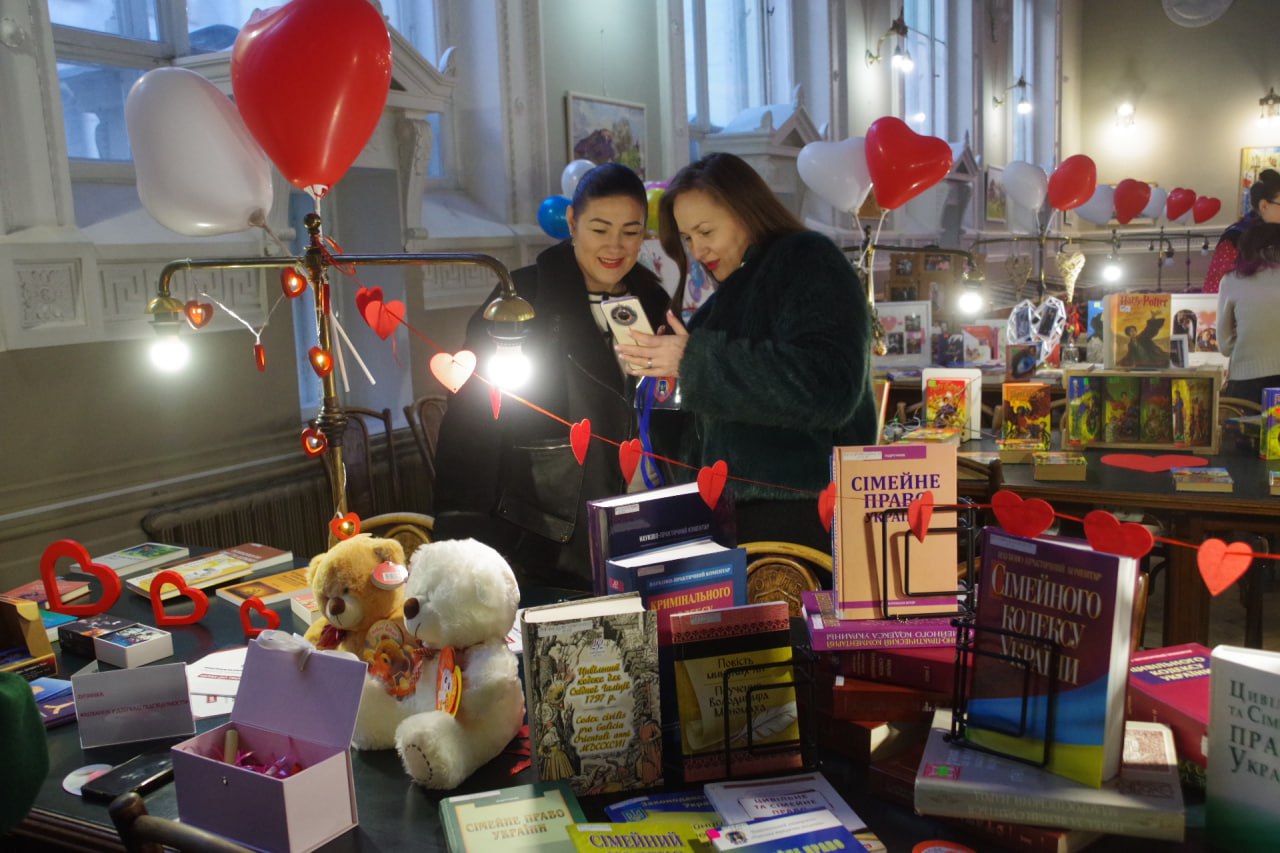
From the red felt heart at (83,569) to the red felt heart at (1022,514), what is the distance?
1.43m

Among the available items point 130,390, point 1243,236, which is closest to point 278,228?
point 130,390

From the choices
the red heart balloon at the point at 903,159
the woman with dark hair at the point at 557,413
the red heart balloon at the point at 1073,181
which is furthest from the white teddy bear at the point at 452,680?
the red heart balloon at the point at 1073,181

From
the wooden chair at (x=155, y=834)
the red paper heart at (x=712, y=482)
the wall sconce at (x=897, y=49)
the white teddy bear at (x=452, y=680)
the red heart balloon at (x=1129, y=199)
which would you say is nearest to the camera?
the wooden chair at (x=155, y=834)

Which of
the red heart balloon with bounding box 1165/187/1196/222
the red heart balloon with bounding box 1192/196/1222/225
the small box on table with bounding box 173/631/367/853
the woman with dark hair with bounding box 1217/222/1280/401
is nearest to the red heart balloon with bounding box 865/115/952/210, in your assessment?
the woman with dark hair with bounding box 1217/222/1280/401

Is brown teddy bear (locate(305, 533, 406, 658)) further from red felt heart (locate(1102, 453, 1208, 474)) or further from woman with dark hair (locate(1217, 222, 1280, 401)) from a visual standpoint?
woman with dark hair (locate(1217, 222, 1280, 401))

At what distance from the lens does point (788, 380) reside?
197 centimetres

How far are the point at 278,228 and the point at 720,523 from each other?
230cm

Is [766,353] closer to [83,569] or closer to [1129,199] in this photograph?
[83,569]

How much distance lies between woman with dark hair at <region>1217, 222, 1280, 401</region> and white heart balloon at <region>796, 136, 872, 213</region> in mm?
1511

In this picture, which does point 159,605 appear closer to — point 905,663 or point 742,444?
point 742,444

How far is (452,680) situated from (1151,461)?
2693 mm

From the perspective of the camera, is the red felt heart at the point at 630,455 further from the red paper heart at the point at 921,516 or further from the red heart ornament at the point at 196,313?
the red heart ornament at the point at 196,313

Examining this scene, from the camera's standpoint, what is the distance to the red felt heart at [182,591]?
1936mm

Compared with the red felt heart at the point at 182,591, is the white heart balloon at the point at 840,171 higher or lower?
higher
